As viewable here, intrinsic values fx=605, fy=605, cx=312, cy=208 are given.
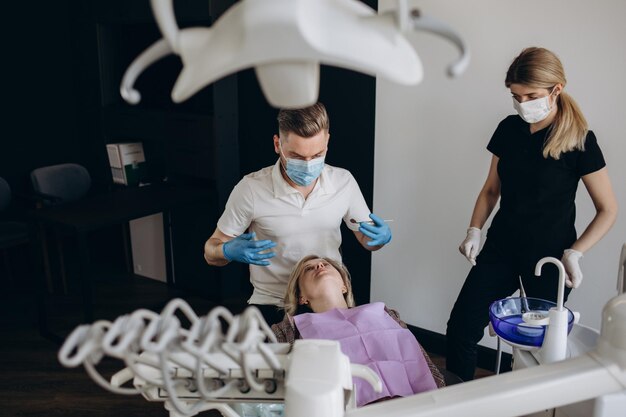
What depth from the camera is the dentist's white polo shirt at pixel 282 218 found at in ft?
6.49

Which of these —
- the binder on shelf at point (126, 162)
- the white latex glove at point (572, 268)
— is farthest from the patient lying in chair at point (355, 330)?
the binder on shelf at point (126, 162)

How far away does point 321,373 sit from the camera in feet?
2.12

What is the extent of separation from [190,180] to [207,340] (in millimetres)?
3111

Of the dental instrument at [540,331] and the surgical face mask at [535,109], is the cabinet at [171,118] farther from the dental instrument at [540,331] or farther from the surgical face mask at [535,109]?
the dental instrument at [540,331]

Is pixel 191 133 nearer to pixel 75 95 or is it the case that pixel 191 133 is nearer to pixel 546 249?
pixel 75 95

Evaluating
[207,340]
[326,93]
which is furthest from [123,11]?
[207,340]

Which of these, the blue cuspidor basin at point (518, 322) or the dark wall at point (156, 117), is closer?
the blue cuspidor basin at point (518, 322)

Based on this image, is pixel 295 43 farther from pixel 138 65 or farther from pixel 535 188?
pixel 535 188

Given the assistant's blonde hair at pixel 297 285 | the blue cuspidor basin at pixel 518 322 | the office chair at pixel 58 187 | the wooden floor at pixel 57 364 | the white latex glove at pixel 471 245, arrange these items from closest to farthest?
1. the blue cuspidor basin at pixel 518 322
2. the assistant's blonde hair at pixel 297 285
3. the white latex glove at pixel 471 245
4. the wooden floor at pixel 57 364
5. the office chair at pixel 58 187

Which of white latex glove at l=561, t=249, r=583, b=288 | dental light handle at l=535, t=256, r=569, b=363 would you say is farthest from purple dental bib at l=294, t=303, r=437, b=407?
white latex glove at l=561, t=249, r=583, b=288

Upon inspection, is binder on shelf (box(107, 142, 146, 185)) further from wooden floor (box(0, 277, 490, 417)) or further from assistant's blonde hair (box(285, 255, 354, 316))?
assistant's blonde hair (box(285, 255, 354, 316))

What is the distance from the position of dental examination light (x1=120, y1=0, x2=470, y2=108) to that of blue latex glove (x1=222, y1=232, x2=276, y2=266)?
4.42ft

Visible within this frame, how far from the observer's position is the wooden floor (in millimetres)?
2604

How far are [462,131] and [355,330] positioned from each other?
4.19ft
